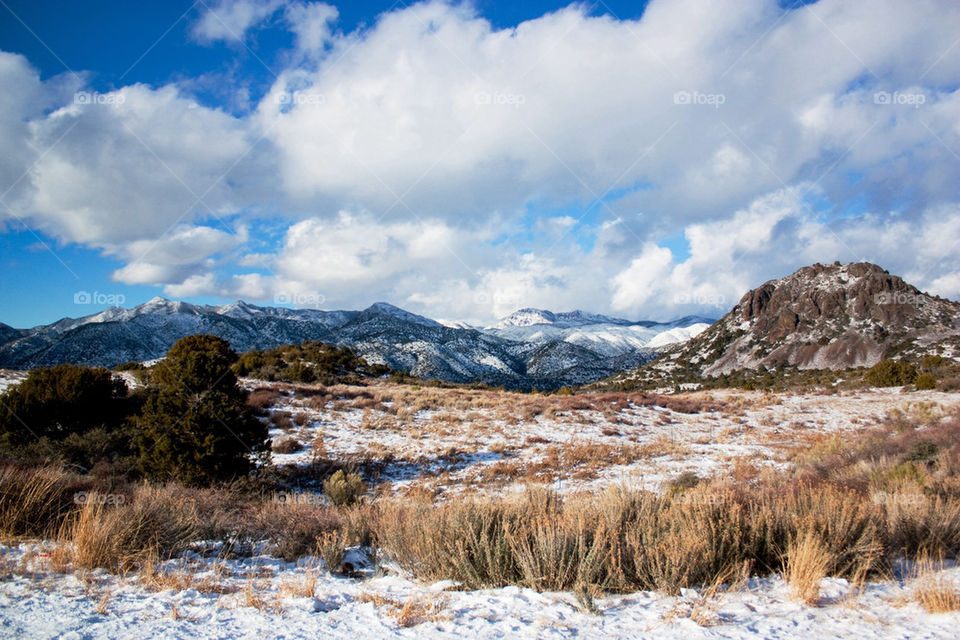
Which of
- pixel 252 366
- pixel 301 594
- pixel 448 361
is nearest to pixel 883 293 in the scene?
pixel 448 361

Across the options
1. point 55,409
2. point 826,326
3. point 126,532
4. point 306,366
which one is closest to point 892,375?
point 306,366

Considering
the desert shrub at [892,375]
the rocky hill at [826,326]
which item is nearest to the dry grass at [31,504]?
the desert shrub at [892,375]

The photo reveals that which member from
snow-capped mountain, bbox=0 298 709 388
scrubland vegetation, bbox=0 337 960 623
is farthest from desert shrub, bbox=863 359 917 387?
snow-capped mountain, bbox=0 298 709 388

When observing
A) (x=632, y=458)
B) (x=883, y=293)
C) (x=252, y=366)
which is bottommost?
(x=632, y=458)

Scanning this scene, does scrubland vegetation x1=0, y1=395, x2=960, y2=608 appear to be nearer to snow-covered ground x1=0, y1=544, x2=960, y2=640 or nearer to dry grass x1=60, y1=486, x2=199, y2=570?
dry grass x1=60, y1=486, x2=199, y2=570

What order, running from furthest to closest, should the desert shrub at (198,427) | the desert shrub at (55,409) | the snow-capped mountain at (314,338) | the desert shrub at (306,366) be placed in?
1. the snow-capped mountain at (314,338)
2. the desert shrub at (306,366)
3. the desert shrub at (55,409)
4. the desert shrub at (198,427)

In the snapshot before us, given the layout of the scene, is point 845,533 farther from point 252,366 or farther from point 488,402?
point 252,366

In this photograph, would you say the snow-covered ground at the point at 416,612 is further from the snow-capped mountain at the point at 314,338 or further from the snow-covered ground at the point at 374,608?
the snow-capped mountain at the point at 314,338

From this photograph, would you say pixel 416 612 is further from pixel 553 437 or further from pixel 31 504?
pixel 553 437

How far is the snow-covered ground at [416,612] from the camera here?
313 cm

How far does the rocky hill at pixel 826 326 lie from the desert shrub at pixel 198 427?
82.1m

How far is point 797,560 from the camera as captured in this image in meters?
3.77

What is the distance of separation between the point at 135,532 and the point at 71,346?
103 meters

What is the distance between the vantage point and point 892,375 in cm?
3256
